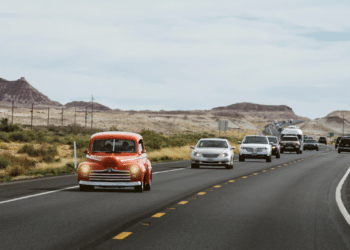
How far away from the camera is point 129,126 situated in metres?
142

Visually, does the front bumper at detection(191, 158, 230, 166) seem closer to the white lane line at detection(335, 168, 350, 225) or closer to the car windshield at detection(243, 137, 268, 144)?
the white lane line at detection(335, 168, 350, 225)

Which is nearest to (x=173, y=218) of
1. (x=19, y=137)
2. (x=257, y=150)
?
(x=257, y=150)

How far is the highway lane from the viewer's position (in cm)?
812

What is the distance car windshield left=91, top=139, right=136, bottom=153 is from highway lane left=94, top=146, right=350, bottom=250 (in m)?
2.37

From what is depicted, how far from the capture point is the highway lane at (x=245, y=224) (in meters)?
8.12

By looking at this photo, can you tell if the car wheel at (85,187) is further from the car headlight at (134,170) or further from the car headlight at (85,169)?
the car headlight at (134,170)

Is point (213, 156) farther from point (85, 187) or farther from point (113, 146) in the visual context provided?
point (85, 187)

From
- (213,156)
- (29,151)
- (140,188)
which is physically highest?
(213,156)

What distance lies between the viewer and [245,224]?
998 centimetres

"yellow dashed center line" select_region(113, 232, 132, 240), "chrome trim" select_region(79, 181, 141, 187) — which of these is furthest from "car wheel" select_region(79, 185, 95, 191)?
"yellow dashed center line" select_region(113, 232, 132, 240)

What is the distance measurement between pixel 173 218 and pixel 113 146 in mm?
5683

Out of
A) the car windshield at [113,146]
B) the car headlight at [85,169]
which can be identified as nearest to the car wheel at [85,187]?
the car headlight at [85,169]

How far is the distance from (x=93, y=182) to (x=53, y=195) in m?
1.13

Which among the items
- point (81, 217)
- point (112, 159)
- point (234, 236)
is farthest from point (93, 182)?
point (234, 236)
